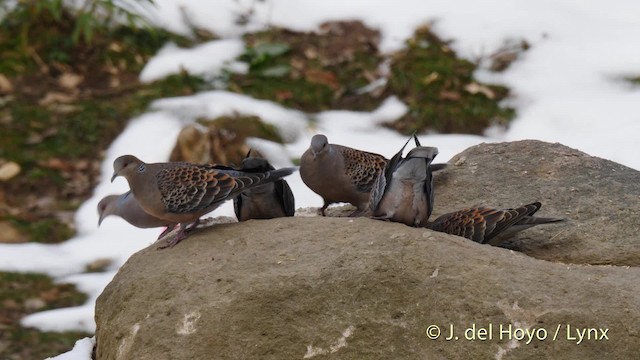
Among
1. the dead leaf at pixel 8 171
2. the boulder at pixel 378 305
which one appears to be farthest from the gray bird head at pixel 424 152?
the dead leaf at pixel 8 171

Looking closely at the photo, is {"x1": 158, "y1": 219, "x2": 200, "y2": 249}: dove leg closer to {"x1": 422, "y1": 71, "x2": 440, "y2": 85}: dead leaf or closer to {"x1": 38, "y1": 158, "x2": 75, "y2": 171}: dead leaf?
{"x1": 38, "y1": 158, "x2": 75, "y2": 171}: dead leaf

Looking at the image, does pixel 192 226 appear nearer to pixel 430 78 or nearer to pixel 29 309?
pixel 29 309

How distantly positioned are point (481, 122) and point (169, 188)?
3.78 metres

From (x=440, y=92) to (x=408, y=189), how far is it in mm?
3666

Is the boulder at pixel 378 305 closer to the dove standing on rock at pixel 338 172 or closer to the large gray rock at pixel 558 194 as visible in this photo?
the large gray rock at pixel 558 194

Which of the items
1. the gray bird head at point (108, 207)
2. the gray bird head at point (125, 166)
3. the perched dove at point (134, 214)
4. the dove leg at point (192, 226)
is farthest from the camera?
the gray bird head at point (108, 207)

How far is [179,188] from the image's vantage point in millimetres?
4543

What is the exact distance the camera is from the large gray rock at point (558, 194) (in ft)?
15.1

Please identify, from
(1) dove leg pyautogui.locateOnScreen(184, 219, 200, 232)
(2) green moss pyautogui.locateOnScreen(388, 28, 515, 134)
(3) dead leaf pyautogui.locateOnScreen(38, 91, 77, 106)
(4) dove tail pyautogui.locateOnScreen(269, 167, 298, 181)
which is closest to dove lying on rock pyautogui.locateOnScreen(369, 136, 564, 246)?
(4) dove tail pyautogui.locateOnScreen(269, 167, 298, 181)

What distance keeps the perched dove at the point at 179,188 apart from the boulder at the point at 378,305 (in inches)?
17.5

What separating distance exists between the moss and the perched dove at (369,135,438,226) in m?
2.24

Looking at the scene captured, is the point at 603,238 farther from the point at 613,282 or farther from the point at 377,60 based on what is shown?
the point at 377,60

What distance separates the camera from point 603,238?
4621 millimetres

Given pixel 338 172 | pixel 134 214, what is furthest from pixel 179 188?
pixel 338 172
